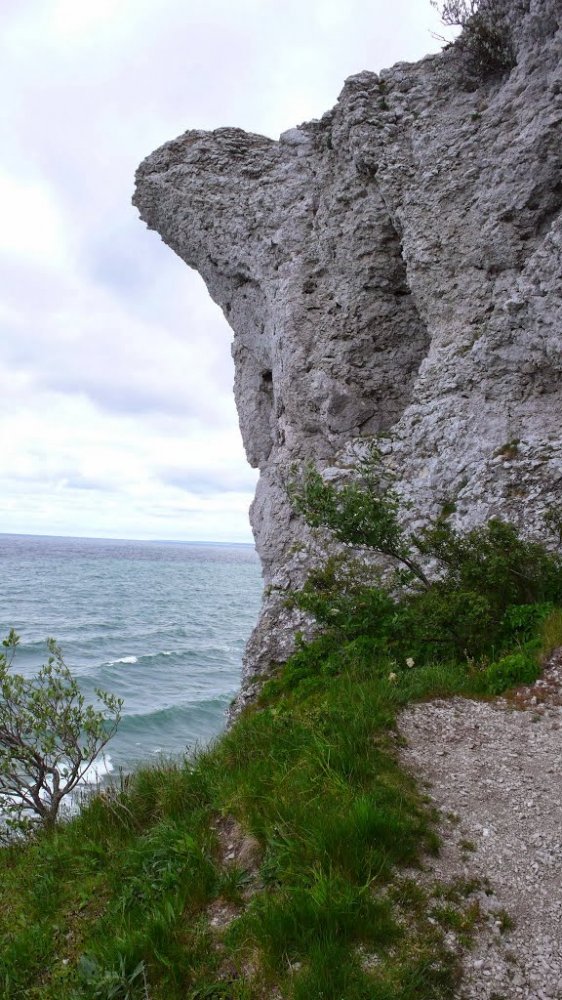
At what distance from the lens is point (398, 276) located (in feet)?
50.7

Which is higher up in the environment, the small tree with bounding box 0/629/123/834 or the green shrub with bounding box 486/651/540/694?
the green shrub with bounding box 486/651/540/694

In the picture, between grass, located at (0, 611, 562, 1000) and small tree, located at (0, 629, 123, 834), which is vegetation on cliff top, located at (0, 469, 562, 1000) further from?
small tree, located at (0, 629, 123, 834)

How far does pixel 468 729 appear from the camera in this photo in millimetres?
6082

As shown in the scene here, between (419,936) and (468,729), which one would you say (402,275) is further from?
(419,936)

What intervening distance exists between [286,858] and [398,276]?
14334 mm

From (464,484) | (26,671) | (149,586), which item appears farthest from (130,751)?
(149,586)

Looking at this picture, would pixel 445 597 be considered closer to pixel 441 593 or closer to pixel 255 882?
pixel 441 593

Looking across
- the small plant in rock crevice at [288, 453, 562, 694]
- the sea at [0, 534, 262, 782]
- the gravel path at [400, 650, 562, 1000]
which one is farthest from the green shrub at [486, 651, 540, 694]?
the sea at [0, 534, 262, 782]

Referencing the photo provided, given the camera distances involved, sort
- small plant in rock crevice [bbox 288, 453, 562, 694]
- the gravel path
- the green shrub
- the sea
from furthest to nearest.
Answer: the sea
small plant in rock crevice [bbox 288, 453, 562, 694]
the green shrub
the gravel path

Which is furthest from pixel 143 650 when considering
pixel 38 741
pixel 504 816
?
pixel 504 816

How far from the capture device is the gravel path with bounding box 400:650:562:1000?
3.52 metres

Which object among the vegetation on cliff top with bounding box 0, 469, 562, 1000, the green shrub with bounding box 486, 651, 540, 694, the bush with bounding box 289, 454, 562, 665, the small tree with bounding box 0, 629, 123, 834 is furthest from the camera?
the bush with bounding box 289, 454, 562, 665

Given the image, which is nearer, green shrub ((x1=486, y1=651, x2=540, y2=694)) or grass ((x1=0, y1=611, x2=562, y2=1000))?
grass ((x1=0, y1=611, x2=562, y2=1000))

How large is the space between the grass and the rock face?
15.1 feet
